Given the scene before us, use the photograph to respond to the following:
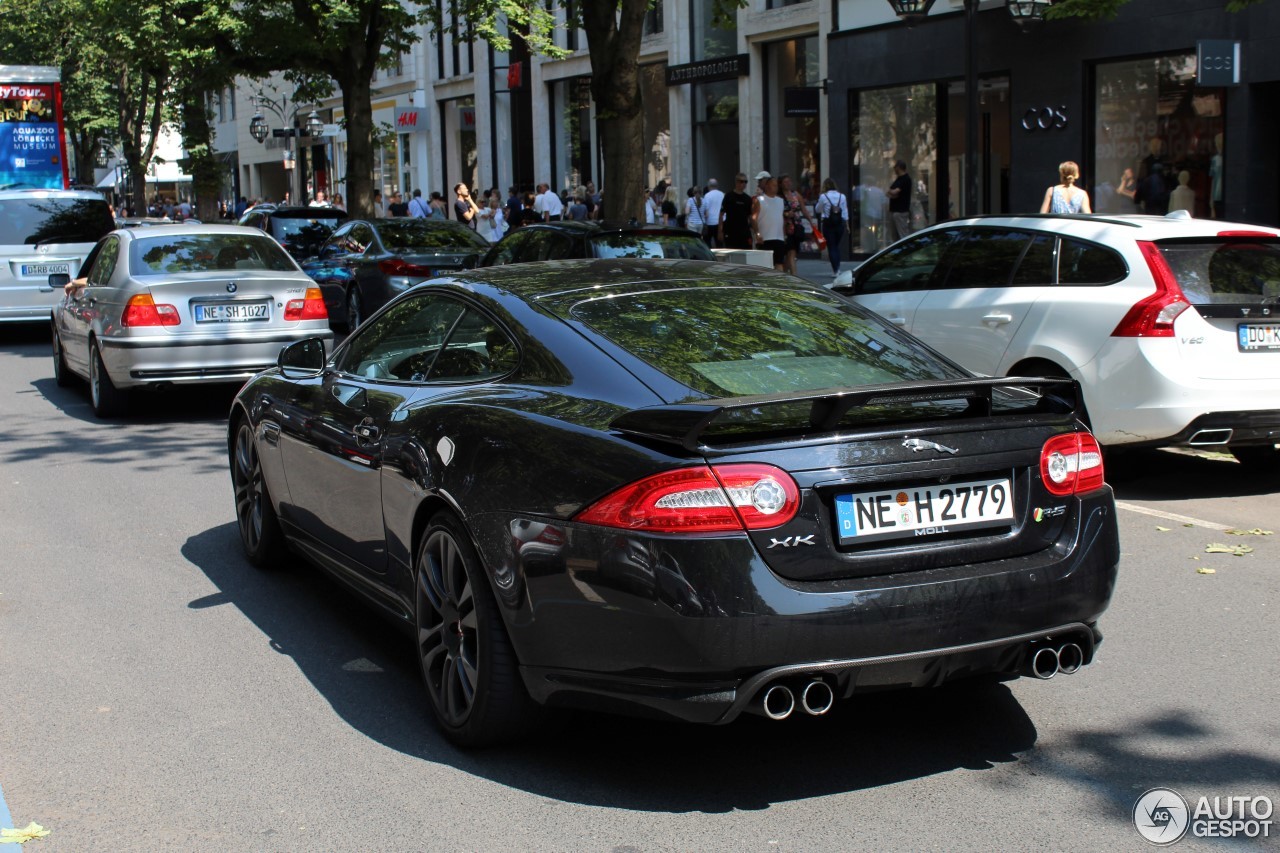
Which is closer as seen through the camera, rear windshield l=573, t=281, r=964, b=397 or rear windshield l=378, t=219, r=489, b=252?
rear windshield l=573, t=281, r=964, b=397

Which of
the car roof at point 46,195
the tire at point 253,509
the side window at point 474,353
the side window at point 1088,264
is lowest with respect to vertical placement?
the tire at point 253,509

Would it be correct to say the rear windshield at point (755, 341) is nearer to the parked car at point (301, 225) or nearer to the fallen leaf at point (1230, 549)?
the fallen leaf at point (1230, 549)

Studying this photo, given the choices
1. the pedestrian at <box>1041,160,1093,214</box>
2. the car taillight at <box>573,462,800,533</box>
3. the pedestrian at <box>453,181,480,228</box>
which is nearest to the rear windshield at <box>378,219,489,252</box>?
the pedestrian at <box>1041,160,1093,214</box>

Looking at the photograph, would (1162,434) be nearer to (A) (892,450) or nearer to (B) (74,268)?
(A) (892,450)

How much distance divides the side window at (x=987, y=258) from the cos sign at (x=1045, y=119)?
549 inches

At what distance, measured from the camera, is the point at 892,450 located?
3.98 meters

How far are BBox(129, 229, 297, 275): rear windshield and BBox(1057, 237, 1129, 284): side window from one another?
22.4 feet

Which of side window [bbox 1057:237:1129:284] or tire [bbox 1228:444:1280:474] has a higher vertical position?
side window [bbox 1057:237:1129:284]

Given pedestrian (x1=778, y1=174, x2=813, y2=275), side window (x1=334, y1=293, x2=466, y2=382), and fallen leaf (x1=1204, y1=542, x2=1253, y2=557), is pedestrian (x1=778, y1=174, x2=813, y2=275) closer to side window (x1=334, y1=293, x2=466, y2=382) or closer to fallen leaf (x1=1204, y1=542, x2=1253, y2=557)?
fallen leaf (x1=1204, y1=542, x2=1253, y2=557)

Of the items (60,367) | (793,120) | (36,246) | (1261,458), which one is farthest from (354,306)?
(793,120)

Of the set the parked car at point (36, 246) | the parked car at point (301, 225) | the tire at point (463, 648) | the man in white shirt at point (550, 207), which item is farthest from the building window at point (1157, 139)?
the tire at point (463, 648)

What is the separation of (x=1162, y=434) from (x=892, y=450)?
4.67 metres

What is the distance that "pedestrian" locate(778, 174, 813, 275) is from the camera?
22500mm

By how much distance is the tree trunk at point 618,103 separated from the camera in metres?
16.8
